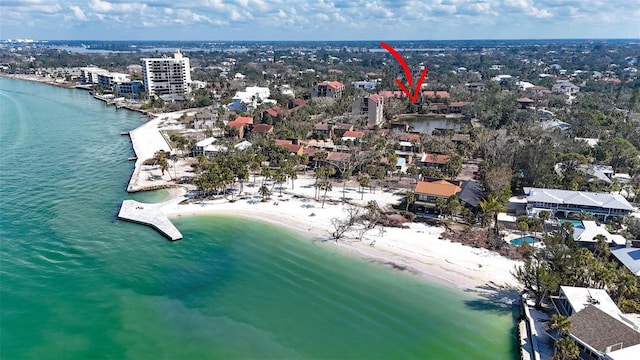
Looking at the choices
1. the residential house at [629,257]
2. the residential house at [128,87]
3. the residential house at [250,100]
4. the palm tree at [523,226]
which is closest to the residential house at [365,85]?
the residential house at [250,100]

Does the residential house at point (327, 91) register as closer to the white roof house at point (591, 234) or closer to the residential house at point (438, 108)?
the residential house at point (438, 108)

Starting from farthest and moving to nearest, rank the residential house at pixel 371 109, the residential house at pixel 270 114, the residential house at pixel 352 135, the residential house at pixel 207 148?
the residential house at pixel 371 109
the residential house at pixel 270 114
the residential house at pixel 352 135
the residential house at pixel 207 148

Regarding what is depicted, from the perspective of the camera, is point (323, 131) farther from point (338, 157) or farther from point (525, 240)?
point (525, 240)

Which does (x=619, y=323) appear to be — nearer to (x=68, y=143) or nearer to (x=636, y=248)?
(x=636, y=248)

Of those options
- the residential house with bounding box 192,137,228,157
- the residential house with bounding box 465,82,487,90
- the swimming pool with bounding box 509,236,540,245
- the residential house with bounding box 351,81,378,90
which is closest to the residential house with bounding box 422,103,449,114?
the residential house with bounding box 465,82,487,90

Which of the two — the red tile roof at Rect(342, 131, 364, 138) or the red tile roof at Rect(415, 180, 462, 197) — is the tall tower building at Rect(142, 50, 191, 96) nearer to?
the red tile roof at Rect(342, 131, 364, 138)

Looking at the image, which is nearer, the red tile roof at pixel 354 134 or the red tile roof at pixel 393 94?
the red tile roof at pixel 354 134
